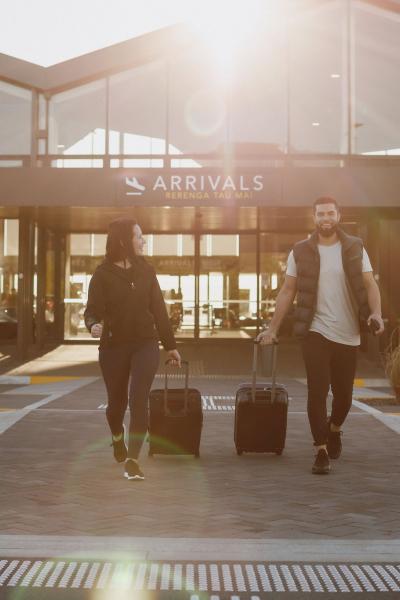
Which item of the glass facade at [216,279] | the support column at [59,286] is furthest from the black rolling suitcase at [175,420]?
the support column at [59,286]

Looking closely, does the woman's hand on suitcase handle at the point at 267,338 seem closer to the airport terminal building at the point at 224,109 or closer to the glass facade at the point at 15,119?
the airport terminal building at the point at 224,109

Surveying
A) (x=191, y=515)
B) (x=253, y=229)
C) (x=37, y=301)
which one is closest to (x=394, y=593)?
(x=191, y=515)

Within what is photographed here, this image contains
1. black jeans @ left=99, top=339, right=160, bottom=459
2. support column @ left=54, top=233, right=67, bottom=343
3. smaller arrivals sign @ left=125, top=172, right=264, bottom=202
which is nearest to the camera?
black jeans @ left=99, top=339, right=160, bottom=459

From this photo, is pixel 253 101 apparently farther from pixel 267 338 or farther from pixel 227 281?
pixel 267 338

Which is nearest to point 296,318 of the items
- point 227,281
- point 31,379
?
point 31,379

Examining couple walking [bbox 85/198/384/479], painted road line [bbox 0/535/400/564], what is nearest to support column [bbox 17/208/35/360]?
couple walking [bbox 85/198/384/479]

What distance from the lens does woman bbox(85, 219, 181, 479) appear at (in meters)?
6.35

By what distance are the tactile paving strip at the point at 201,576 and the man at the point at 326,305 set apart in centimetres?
236

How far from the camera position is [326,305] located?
21.8 feet

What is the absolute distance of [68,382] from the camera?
15016mm

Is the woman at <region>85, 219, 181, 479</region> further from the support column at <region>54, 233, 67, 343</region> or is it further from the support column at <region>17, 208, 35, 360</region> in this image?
the support column at <region>54, 233, 67, 343</region>

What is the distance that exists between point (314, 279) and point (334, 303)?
215mm

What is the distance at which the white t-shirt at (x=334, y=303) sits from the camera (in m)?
6.63

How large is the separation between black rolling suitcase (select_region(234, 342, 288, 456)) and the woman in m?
0.93
